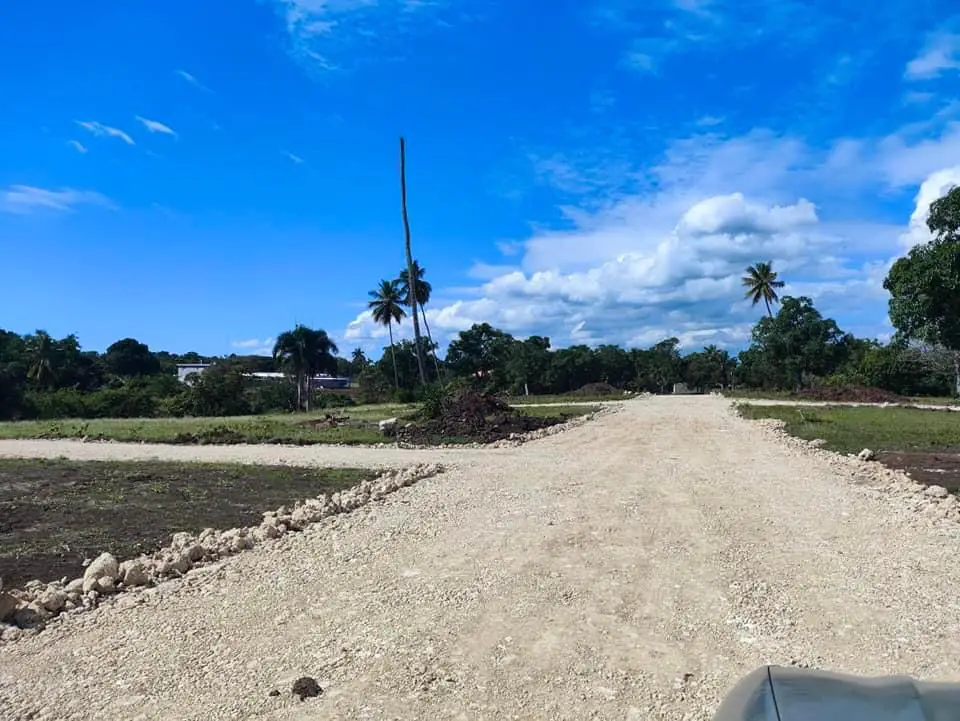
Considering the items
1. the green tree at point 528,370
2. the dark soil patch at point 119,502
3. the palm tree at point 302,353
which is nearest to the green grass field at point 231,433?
the dark soil patch at point 119,502

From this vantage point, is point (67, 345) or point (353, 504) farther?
point (67, 345)

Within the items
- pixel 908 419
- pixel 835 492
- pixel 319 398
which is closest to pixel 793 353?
pixel 908 419

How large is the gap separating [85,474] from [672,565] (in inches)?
518

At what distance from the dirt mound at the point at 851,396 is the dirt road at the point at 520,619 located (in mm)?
39073

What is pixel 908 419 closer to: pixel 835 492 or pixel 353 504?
pixel 835 492

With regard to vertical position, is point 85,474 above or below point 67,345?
below

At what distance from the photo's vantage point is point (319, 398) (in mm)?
63562

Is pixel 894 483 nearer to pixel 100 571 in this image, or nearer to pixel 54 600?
pixel 100 571

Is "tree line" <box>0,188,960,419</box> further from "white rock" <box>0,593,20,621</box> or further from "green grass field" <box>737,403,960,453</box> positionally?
"white rock" <box>0,593,20,621</box>

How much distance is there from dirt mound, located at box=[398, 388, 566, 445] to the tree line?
6448 millimetres

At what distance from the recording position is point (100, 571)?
6.71 m

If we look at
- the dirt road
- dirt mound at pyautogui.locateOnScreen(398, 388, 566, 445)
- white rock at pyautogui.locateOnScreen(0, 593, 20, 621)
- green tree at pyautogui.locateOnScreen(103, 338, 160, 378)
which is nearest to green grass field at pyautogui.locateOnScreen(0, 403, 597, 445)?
dirt mound at pyautogui.locateOnScreen(398, 388, 566, 445)

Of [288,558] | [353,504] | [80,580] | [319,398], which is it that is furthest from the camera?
[319,398]

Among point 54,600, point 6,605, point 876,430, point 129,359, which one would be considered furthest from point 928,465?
point 129,359
